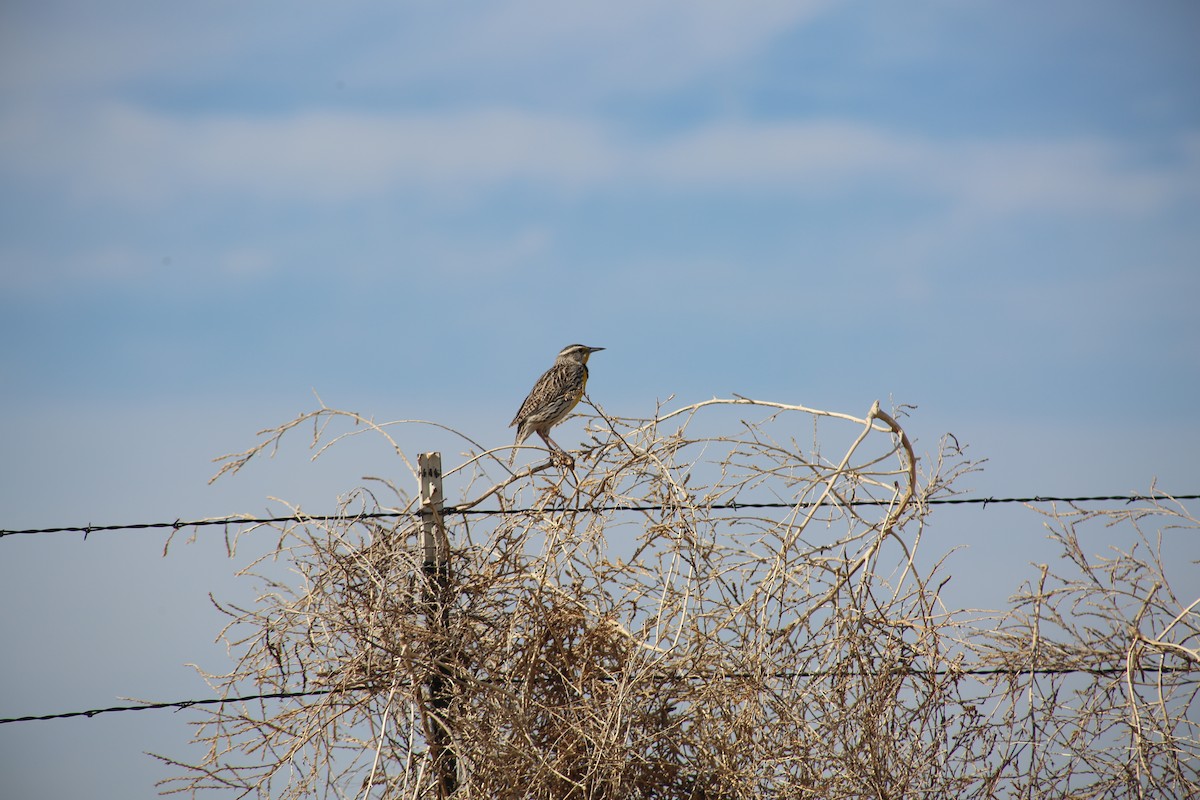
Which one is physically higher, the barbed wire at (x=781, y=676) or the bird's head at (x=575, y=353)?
the bird's head at (x=575, y=353)

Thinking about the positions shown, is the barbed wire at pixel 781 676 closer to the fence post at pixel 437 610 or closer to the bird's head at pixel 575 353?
the fence post at pixel 437 610

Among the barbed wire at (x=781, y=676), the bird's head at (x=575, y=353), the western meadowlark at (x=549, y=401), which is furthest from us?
the bird's head at (x=575, y=353)

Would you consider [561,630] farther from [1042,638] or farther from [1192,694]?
[1192,694]

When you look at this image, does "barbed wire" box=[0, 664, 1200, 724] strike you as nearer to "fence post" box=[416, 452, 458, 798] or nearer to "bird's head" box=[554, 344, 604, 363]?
"fence post" box=[416, 452, 458, 798]

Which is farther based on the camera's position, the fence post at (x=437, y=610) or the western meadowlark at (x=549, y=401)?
the western meadowlark at (x=549, y=401)

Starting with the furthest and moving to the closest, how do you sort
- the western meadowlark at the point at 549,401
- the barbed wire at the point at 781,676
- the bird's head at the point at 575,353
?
1. the bird's head at the point at 575,353
2. the western meadowlark at the point at 549,401
3. the barbed wire at the point at 781,676

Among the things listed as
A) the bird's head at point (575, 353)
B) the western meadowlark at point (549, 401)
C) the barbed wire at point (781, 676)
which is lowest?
the barbed wire at point (781, 676)

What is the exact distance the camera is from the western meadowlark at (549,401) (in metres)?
8.62

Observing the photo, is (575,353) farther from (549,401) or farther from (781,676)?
(781,676)

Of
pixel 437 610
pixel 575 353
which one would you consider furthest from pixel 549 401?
pixel 437 610

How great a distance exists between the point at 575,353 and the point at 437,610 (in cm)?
430

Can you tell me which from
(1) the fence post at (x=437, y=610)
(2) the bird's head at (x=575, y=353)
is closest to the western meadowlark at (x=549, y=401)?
(2) the bird's head at (x=575, y=353)

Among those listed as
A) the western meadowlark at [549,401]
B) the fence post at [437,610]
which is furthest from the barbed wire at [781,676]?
the western meadowlark at [549,401]

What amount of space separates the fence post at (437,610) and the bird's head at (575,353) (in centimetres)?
385
